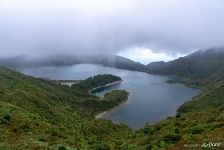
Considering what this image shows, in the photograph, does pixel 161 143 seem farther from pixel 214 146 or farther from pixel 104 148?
pixel 214 146

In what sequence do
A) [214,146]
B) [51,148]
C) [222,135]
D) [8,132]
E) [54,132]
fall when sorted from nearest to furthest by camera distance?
[214,146] < [222,135] < [51,148] < [8,132] < [54,132]

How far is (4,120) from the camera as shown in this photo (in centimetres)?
4828

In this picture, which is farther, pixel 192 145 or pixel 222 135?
pixel 222 135

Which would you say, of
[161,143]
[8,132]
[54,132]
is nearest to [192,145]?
[161,143]

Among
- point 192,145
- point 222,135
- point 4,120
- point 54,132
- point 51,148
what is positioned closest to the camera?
point 192,145

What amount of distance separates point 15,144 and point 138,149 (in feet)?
35.5

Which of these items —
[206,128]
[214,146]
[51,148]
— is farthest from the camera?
[206,128]

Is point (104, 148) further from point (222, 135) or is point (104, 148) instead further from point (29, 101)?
point (29, 101)

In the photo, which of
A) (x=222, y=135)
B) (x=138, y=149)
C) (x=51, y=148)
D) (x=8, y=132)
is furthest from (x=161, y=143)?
(x=8, y=132)

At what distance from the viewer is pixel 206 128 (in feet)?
133

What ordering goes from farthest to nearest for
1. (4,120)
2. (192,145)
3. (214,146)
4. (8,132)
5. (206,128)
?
(4,120) → (8,132) → (206,128) → (192,145) → (214,146)

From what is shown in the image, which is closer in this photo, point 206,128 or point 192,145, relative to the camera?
point 192,145

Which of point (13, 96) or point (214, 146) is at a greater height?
point (13, 96)

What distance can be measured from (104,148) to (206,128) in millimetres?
10384
